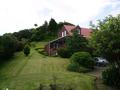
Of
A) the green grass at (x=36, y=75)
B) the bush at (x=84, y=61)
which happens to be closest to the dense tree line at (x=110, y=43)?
the green grass at (x=36, y=75)

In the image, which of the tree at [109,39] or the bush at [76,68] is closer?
the tree at [109,39]

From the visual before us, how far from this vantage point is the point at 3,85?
32.3 m

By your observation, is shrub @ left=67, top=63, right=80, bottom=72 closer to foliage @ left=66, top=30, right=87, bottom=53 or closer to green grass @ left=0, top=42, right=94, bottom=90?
green grass @ left=0, top=42, right=94, bottom=90

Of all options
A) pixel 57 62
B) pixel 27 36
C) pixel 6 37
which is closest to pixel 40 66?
pixel 57 62

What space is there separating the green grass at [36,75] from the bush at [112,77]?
75.6 inches

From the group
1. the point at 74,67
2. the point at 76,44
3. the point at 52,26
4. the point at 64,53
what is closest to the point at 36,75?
the point at 74,67

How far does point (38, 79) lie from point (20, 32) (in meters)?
55.0

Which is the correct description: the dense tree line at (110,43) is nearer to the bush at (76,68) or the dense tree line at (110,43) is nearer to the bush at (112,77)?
the bush at (112,77)

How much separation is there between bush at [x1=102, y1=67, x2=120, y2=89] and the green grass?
6.30 feet

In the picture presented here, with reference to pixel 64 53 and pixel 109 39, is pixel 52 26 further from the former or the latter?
pixel 109 39

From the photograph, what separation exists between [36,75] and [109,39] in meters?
11.1

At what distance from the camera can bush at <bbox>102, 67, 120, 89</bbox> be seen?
34875 millimetres

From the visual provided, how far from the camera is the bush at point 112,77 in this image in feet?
114

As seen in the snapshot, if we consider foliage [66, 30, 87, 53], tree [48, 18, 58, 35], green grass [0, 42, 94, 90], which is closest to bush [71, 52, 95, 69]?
green grass [0, 42, 94, 90]
